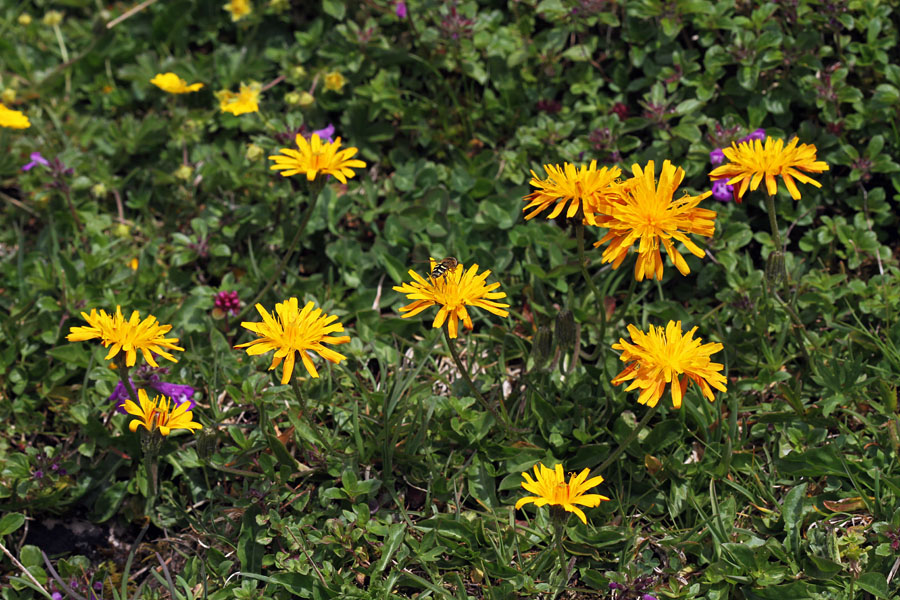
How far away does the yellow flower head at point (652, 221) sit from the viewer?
236 cm

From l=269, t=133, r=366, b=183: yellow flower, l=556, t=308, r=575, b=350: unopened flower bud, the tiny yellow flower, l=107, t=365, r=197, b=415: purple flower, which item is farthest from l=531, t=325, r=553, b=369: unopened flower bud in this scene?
the tiny yellow flower

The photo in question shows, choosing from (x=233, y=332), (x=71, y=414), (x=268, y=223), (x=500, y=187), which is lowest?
(x=71, y=414)

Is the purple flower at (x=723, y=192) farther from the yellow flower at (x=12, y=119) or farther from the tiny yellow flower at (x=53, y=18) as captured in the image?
the tiny yellow flower at (x=53, y=18)

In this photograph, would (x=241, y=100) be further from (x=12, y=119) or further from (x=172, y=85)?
(x=12, y=119)

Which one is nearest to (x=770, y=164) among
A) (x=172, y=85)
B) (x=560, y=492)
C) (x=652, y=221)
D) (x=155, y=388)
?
(x=652, y=221)

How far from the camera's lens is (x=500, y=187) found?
366cm

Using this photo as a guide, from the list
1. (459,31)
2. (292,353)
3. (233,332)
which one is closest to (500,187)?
(459,31)

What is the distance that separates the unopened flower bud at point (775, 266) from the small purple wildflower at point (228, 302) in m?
2.02

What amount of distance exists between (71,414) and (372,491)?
1.19 meters

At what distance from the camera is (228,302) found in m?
3.40

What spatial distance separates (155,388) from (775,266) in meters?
2.21

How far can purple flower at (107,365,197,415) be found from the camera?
10.1 feet

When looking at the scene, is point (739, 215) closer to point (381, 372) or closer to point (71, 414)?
point (381, 372)

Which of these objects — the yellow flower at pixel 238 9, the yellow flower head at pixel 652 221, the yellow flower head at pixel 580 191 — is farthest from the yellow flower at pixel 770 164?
the yellow flower at pixel 238 9
